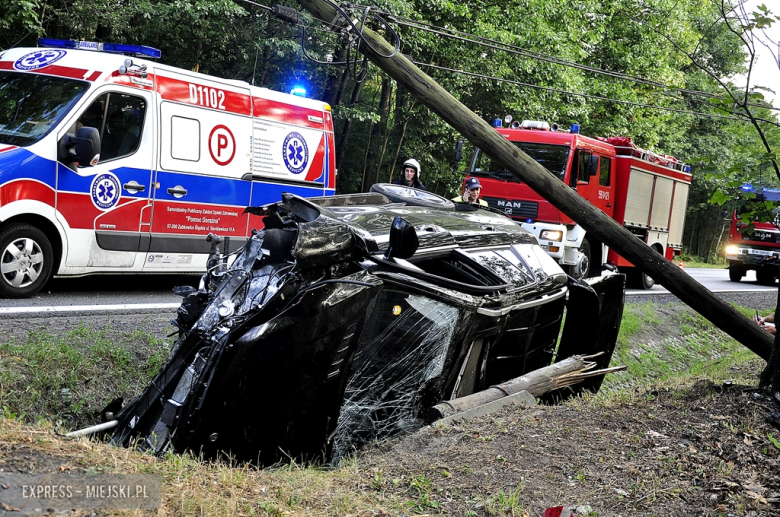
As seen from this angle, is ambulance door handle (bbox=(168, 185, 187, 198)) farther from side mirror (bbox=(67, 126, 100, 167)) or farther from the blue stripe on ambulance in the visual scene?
Answer: the blue stripe on ambulance

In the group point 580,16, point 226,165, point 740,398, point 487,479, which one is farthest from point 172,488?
point 580,16

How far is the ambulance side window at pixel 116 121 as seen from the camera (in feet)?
28.3

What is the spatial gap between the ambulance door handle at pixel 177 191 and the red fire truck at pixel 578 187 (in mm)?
5067

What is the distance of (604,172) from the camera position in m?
15.9

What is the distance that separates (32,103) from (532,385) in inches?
247

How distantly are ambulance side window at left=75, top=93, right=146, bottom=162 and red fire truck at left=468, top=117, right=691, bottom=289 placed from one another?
→ 5.62 meters

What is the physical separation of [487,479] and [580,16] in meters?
23.4

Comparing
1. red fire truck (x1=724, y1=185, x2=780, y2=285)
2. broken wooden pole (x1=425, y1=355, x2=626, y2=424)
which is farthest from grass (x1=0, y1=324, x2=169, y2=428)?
red fire truck (x1=724, y1=185, x2=780, y2=285)

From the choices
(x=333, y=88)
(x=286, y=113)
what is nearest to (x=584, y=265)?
(x=286, y=113)

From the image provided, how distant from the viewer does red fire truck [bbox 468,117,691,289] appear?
1407 centimetres

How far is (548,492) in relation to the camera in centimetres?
383

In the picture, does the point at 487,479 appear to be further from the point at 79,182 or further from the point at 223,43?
the point at 223,43

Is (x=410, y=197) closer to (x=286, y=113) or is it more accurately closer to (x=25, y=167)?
(x=25, y=167)

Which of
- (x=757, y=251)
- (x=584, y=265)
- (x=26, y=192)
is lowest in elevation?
(x=584, y=265)
